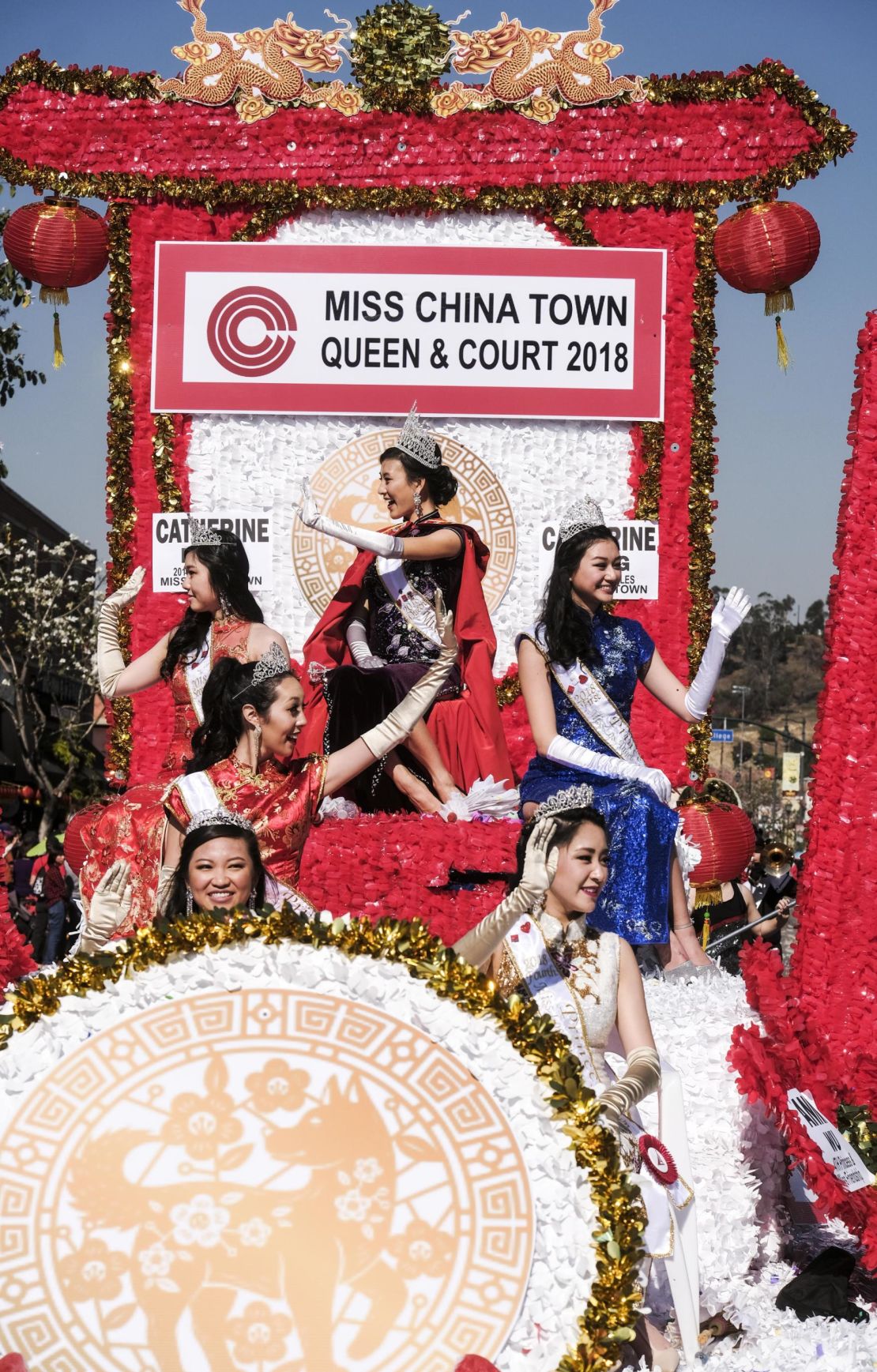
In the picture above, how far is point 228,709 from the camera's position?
4.82 m

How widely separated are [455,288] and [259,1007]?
6.39 meters

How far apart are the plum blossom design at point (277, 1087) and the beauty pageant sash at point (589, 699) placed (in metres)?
3.36

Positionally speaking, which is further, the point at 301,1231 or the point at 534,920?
the point at 534,920

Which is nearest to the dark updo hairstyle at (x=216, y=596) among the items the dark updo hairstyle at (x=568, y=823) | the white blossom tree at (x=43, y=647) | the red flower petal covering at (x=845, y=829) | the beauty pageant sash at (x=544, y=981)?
the red flower petal covering at (x=845, y=829)

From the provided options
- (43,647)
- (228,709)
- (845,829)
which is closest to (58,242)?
(228,709)

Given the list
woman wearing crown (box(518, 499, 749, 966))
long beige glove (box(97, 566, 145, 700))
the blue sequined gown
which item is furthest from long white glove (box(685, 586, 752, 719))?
long beige glove (box(97, 566, 145, 700))

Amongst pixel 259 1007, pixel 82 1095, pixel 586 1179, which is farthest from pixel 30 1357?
pixel 586 1179

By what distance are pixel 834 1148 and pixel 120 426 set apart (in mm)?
5992

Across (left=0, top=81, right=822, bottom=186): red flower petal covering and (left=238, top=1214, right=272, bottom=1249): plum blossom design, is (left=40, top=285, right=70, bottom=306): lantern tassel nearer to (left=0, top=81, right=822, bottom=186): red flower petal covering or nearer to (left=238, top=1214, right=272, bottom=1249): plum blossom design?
(left=0, top=81, right=822, bottom=186): red flower petal covering

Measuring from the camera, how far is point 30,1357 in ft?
8.53

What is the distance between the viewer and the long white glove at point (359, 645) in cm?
785

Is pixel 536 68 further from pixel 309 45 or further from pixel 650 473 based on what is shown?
pixel 650 473

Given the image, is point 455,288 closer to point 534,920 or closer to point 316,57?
point 316,57

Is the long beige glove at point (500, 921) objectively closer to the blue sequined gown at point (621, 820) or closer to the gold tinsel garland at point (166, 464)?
the blue sequined gown at point (621, 820)
